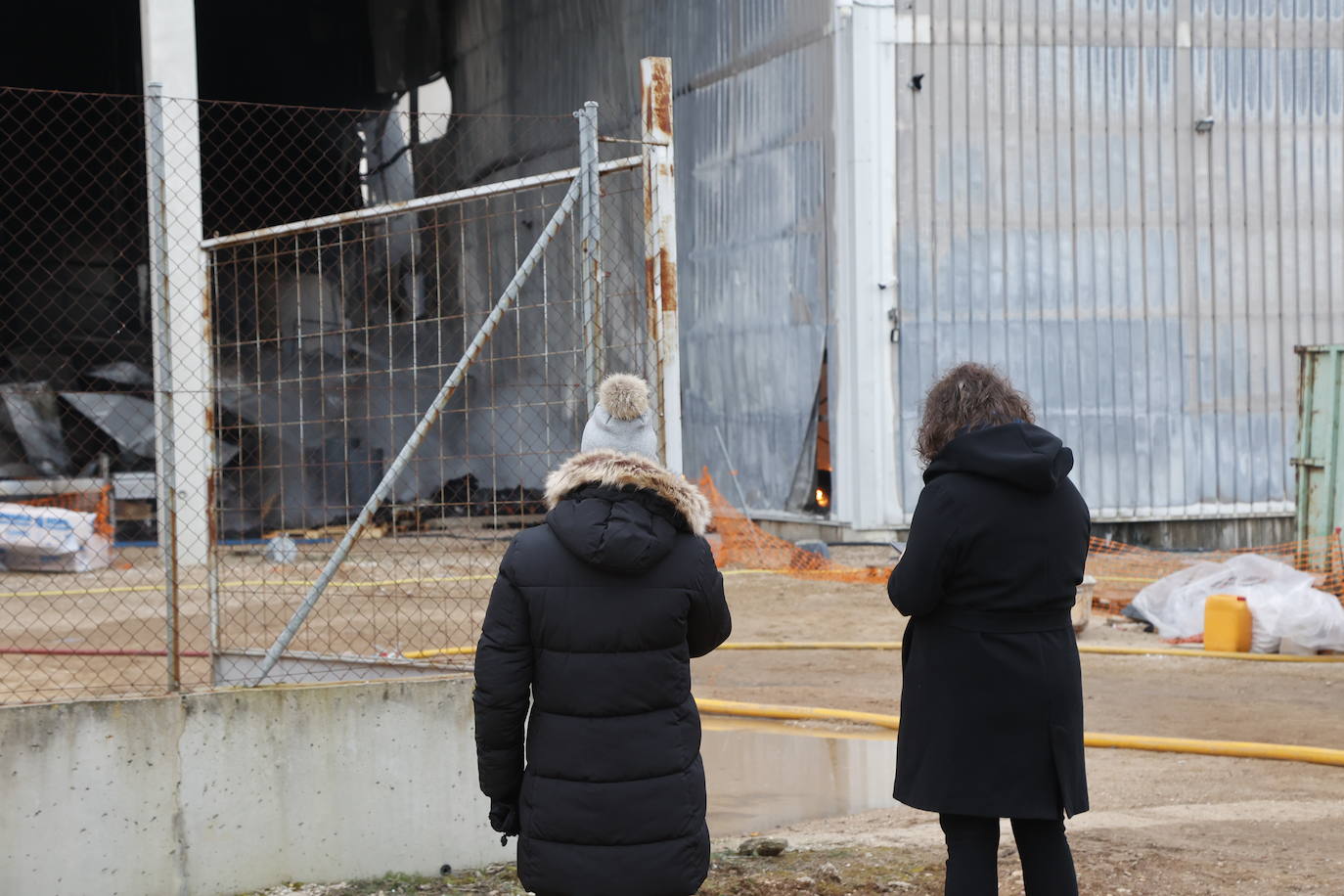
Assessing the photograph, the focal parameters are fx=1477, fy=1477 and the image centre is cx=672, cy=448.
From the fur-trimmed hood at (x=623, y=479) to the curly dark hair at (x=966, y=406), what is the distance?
2.28ft

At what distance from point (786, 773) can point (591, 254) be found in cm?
324

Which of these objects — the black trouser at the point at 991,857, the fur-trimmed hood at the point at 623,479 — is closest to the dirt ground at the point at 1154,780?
the black trouser at the point at 991,857

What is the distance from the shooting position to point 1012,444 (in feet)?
12.6

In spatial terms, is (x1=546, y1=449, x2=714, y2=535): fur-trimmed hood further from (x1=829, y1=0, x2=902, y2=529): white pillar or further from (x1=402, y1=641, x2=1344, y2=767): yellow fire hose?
(x1=829, y1=0, x2=902, y2=529): white pillar

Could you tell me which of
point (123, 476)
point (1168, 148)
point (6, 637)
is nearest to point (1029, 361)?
point (1168, 148)

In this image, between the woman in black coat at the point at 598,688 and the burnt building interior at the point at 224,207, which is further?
the burnt building interior at the point at 224,207

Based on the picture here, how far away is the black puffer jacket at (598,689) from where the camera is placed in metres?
3.58

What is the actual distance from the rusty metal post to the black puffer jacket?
2.33 metres

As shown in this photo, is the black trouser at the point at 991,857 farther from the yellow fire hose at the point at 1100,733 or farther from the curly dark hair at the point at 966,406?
the yellow fire hose at the point at 1100,733

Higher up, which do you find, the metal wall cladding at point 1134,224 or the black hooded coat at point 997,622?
the metal wall cladding at point 1134,224

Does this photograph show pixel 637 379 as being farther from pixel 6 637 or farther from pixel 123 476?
pixel 123 476

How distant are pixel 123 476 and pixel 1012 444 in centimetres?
1886

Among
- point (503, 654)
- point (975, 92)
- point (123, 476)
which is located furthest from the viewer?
point (123, 476)

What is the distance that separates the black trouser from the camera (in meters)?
3.90
